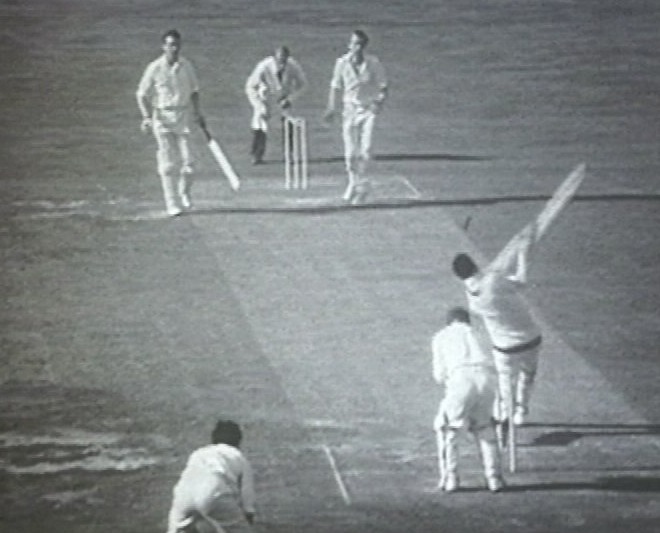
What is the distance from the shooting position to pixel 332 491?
19.7m

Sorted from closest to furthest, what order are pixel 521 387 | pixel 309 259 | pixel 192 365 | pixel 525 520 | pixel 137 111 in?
pixel 525 520 < pixel 521 387 < pixel 192 365 < pixel 309 259 < pixel 137 111

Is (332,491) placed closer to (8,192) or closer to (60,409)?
(60,409)

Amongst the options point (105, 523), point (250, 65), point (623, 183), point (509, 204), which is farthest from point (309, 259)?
point (250, 65)

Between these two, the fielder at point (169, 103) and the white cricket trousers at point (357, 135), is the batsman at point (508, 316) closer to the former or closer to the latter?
the fielder at point (169, 103)

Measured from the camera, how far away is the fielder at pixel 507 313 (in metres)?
20.4

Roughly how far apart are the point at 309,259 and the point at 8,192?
5.18 metres

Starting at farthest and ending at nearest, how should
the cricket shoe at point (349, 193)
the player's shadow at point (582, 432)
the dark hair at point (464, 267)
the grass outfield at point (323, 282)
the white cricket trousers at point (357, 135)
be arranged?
the cricket shoe at point (349, 193), the white cricket trousers at point (357, 135), the player's shadow at point (582, 432), the dark hair at point (464, 267), the grass outfield at point (323, 282)

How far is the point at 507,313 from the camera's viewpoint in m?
20.5

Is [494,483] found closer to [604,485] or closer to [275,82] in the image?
[604,485]

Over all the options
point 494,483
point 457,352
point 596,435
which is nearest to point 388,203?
point 596,435

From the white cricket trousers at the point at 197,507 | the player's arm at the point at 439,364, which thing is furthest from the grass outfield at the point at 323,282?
the white cricket trousers at the point at 197,507

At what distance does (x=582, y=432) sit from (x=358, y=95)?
8.79 metres

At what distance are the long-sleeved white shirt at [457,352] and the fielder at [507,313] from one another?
709 mm

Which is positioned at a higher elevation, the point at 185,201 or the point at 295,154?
the point at 295,154
